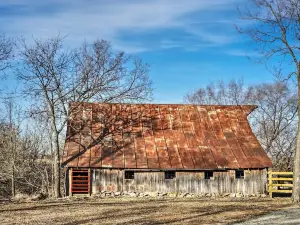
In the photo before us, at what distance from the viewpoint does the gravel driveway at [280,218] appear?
12.1 meters

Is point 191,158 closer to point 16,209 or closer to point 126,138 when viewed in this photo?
point 126,138

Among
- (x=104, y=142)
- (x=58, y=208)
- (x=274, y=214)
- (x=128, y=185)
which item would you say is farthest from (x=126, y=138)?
(x=274, y=214)

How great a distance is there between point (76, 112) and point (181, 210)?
11818 millimetres

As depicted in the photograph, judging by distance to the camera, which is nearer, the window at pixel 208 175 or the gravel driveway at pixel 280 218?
the gravel driveway at pixel 280 218

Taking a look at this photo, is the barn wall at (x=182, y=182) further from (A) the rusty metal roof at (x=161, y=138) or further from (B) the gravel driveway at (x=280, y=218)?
(B) the gravel driveway at (x=280, y=218)

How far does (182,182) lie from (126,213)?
27.2 feet

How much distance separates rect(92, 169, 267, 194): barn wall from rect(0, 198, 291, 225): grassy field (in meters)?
3.88

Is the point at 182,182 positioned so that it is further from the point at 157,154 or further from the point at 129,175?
the point at 129,175

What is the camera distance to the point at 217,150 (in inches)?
925

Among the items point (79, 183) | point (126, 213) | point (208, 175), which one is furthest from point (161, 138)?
point (126, 213)

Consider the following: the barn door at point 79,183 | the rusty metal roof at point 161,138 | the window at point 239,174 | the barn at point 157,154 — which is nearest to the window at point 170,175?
the barn at point 157,154

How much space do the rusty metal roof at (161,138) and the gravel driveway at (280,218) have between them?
8.02 metres

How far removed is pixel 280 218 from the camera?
12914 mm

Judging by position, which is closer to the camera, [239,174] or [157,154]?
[157,154]
